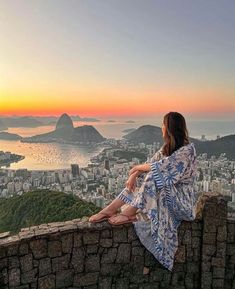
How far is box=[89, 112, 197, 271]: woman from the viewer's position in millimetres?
3256

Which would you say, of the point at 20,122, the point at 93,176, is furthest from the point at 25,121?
the point at 93,176

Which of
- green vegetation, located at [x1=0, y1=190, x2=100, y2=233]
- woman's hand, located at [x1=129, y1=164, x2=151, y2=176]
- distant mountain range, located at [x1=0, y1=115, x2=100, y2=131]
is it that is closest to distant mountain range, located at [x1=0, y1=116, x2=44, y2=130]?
distant mountain range, located at [x1=0, y1=115, x2=100, y2=131]

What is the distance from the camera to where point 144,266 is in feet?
11.3

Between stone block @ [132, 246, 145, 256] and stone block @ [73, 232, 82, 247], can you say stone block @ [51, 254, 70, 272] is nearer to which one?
stone block @ [73, 232, 82, 247]

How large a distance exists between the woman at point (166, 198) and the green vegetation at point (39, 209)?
29.8 feet

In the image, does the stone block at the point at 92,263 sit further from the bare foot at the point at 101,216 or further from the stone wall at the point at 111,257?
the bare foot at the point at 101,216

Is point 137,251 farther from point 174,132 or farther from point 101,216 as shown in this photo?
point 174,132

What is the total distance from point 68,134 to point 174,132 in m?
63.7

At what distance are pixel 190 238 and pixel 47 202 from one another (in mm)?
13426

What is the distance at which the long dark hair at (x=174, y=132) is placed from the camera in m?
3.30

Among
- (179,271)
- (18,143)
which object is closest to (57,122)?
(18,143)

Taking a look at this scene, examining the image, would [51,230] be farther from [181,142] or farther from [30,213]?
[30,213]

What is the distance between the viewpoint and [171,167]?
327cm

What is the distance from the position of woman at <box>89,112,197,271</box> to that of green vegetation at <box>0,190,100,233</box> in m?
9.08
